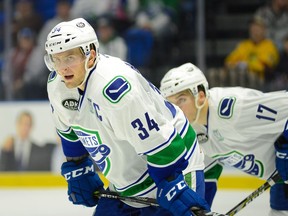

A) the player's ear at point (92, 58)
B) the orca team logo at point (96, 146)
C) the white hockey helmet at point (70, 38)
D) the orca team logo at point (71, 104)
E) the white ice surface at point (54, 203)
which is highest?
the white hockey helmet at point (70, 38)

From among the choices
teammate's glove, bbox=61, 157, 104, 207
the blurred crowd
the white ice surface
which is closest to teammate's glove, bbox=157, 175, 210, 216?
teammate's glove, bbox=61, 157, 104, 207

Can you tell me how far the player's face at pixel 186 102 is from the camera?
372 centimetres

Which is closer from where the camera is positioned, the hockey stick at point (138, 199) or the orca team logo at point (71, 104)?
the hockey stick at point (138, 199)

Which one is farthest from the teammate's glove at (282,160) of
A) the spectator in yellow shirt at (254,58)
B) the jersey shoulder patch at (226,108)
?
the spectator in yellow shirt at (254,58)

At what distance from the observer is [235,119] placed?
12.3 feet

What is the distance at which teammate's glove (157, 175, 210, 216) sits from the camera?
258 cm

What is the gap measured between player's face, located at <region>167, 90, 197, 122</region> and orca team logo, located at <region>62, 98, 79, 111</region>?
90 centimetres

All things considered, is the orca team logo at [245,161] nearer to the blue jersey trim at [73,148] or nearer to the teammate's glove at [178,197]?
the blue jersey trim at [73,148]

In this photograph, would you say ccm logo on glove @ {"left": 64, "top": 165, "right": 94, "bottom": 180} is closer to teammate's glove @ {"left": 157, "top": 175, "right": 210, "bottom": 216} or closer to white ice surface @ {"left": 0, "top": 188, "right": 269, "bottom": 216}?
teammate's glove @ {"left": 157, "top": 175, "right": 210, "bottom": 216}

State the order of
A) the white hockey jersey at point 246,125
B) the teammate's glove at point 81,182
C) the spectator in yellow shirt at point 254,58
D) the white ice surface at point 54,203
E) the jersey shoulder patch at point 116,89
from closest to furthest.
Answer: the jersey shoulder patch at point 116,89 < the teammate's glove at point 81,182 < the white hockey jersey at point 246,125 < the white ice surface at point 54,203 < the spectator in yellow shirt at point 254,58

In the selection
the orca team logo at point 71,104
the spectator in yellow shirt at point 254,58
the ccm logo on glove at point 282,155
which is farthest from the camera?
the spectator in yellow shirt at point 254,58

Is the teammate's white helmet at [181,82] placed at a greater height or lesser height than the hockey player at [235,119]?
greater

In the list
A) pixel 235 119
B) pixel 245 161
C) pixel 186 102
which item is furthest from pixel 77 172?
pixel 245 161

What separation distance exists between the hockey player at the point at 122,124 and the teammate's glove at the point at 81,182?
6.8 inches
